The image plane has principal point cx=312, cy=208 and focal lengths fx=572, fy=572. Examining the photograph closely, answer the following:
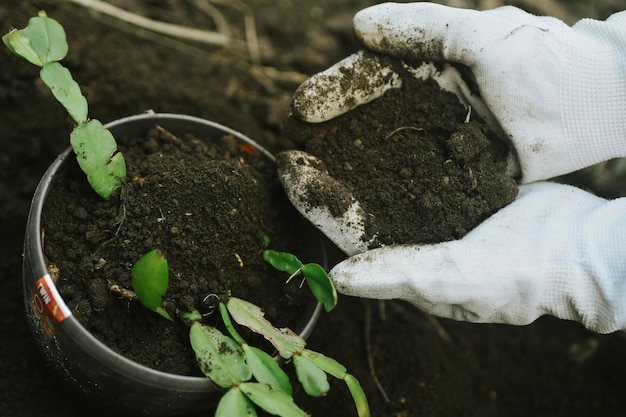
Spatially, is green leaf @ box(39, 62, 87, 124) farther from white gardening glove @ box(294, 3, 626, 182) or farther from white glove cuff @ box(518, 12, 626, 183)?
white glove cuff @ box(518, 12, 626, 183)

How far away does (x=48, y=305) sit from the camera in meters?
1.08

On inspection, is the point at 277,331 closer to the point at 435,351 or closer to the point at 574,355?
the point at 435,351

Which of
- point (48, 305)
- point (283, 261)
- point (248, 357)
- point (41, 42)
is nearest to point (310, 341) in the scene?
point (283, 261)

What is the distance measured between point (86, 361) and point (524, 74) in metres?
1.14

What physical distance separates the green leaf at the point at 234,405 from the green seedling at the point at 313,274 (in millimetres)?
250

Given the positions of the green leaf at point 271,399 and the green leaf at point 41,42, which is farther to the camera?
the green leaf at point 41,42

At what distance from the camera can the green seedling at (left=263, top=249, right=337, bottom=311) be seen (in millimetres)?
1208

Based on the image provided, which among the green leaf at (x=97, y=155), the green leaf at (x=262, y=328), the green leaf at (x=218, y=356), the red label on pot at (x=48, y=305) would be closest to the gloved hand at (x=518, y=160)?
the green leaf at (x=262, y=328)

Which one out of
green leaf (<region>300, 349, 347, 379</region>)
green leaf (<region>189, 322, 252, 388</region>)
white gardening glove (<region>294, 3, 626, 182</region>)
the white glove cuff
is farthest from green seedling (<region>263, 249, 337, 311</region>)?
the white glove cuff

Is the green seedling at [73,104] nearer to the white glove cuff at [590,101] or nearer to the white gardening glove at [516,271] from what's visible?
the white gardening glove at [516,271]

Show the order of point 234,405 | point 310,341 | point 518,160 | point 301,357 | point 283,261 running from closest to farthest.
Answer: point 234,405 < point 301,357 < point 283,261 < point 518,160 < point 310,341

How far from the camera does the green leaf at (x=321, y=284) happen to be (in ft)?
3.95

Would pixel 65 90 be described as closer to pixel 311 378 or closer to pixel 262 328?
pixel 262 328

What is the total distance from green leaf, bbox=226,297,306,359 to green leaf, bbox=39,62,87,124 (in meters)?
0.52
